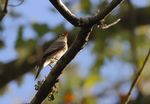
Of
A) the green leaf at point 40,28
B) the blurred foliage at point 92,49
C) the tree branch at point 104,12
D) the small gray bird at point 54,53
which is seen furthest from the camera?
the blurred foliage at point 92,49

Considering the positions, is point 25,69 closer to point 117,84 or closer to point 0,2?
point 117,84

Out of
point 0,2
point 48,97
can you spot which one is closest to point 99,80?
point 0,2

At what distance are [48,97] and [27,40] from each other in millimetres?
3281

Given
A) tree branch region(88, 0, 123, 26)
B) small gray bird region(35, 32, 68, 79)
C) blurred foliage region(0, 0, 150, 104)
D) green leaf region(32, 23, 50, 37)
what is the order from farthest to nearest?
blurred foliage region(0, 0, 150, 104)
green leaf region(32, 23, 50, 37)
small gray bird region(35, 32, 68, 79)
tree branch region(88, 0, 123, 26)

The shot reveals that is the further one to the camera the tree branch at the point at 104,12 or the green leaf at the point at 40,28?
the green leaf at the point at 40,28

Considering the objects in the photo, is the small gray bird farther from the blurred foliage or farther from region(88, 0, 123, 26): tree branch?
the blurred foliage

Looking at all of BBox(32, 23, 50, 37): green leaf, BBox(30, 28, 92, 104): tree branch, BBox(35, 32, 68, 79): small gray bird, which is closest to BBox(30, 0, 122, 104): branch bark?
BBox(30, 28, 92, 104): tree branch

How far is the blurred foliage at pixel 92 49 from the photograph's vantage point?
617cm

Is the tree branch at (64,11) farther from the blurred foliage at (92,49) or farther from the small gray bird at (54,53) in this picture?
the blurred foliage at (92,49)

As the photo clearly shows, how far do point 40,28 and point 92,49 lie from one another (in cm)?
140

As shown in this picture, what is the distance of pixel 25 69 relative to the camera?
703 centimetres

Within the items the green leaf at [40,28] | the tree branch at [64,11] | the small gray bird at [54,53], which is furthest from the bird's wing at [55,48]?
the green leaf at [40,28]

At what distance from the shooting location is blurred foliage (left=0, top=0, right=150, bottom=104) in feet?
20.2

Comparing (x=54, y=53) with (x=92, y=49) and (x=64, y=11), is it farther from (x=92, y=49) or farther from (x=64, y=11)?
(x=92, y=49)
